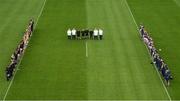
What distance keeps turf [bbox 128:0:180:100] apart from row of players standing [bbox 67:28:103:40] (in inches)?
212

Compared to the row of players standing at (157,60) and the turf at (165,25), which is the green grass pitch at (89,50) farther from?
the row of players standing at (157,60)

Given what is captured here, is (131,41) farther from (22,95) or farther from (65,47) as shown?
(22,95)

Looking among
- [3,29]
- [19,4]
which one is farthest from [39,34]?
[19,4]

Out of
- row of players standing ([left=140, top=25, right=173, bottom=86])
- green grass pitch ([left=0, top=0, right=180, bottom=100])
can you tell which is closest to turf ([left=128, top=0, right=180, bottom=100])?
green grass pitch ([left=0, top=0, right=180, bottom=100])

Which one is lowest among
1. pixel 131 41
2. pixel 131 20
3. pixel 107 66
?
pixel 107 66

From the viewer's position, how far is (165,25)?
44.9 meters

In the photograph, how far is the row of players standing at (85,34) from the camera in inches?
1583

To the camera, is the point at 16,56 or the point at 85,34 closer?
the point at 16,56

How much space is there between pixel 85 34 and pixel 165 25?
9.54 meters

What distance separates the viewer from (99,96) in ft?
97.3

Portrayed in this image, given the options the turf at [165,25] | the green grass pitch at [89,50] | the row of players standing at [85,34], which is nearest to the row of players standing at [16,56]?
the green grass pitch at [89,50]

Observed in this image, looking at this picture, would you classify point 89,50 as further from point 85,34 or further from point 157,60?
point 157,60

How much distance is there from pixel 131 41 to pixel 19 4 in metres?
18.5

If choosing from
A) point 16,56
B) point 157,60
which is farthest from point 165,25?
point 16,56
